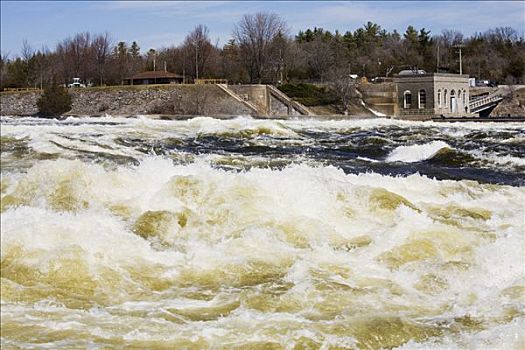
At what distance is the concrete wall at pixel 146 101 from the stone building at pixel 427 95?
12.5 metres

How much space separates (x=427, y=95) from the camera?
5500 centimetres

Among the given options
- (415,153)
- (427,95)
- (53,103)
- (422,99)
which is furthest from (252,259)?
(53,103)

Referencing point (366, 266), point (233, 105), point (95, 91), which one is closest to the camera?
point (366, 266)

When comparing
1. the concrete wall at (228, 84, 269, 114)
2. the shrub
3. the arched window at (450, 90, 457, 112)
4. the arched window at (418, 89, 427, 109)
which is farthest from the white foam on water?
the shrub

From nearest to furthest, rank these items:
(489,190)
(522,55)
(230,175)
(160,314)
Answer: (160,314) < (230,175) < (489,190) < (522,55)

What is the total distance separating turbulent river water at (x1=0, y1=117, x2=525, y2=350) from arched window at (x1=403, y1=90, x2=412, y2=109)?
3919cm

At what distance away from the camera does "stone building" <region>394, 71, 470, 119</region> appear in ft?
179

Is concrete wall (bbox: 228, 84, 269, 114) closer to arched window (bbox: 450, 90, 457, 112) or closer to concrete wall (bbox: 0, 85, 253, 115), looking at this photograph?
concrete wall (bbox: 0, 85, 253, 115)

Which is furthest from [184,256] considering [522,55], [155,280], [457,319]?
[522,55]

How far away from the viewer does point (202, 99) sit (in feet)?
178

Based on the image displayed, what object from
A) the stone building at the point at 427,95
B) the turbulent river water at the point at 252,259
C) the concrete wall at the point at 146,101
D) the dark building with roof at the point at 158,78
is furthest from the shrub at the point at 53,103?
the turbulent river water at the point at 252,259

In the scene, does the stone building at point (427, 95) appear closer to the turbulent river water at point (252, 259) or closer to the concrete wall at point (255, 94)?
the concrete wall at point (255, 94)

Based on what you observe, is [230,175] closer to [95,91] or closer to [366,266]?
[366,266]

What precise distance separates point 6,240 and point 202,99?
4468 centimetres
